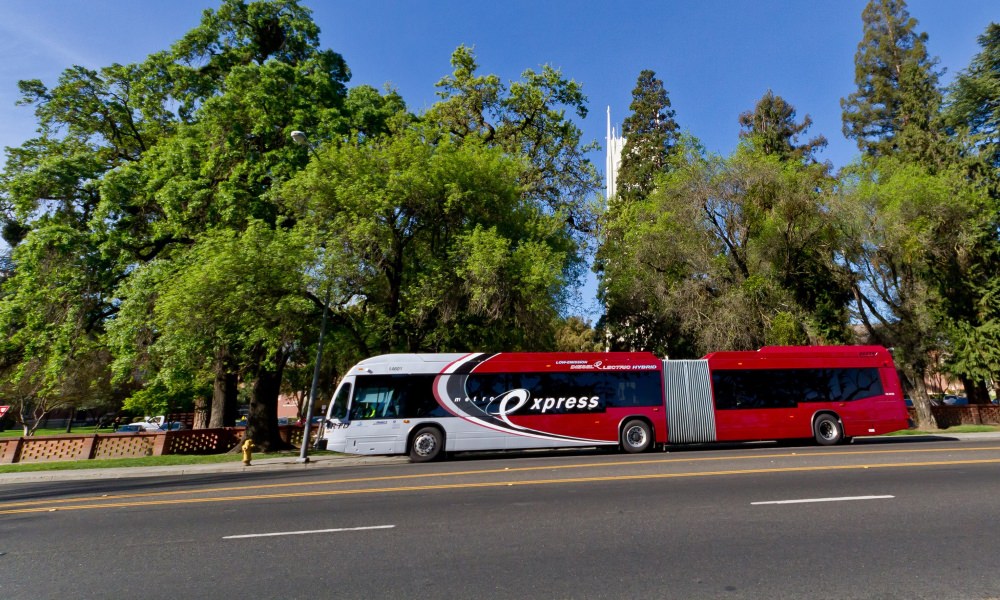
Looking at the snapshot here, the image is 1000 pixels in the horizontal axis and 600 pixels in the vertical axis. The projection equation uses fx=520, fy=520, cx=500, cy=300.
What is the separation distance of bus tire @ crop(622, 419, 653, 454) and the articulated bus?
31 mm

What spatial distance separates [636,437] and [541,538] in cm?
1118

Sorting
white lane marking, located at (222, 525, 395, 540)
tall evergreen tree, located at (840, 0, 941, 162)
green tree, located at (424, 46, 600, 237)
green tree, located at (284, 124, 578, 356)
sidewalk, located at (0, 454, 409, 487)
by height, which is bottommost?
sidewalk, located at (0, 454, 409, 487)

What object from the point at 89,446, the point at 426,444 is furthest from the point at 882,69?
the point at 89,446

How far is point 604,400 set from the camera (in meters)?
16.2

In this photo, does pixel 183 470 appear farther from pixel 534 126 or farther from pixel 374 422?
pixel 534 126

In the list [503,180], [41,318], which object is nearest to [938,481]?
[503,180]

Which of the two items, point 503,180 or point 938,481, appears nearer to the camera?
point 938,481

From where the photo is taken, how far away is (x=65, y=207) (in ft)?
68.0

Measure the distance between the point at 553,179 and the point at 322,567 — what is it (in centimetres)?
2449

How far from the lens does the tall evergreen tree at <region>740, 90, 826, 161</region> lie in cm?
3344

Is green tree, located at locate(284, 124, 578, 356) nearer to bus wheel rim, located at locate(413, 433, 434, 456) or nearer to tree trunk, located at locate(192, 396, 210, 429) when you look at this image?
bus wheel rim, located at locate(413, 433, 434, 456)

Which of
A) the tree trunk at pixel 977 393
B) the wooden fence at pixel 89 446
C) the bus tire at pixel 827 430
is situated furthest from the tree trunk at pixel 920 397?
the wooden fence at pixel 89 446

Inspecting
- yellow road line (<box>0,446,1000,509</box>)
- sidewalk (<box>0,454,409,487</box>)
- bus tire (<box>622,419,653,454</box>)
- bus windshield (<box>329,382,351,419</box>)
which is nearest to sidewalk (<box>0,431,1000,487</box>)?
sidewalk (<box>0,454,409,487</box>)

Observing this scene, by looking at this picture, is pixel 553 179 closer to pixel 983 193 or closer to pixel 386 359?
pixel 386 359
